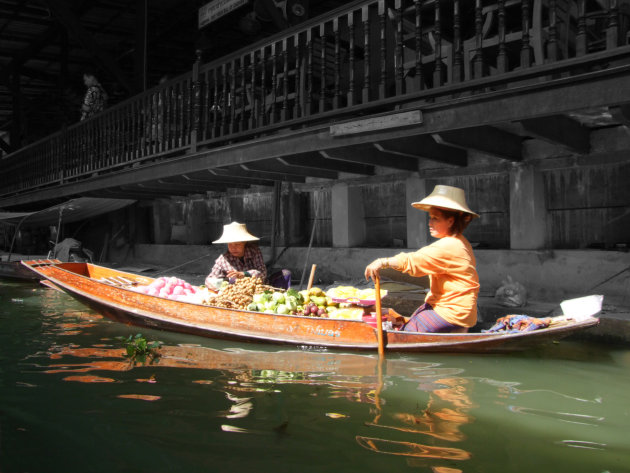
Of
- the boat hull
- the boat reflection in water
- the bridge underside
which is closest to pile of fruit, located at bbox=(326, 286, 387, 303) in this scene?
the boat reflection in water

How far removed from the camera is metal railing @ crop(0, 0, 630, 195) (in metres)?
4.48

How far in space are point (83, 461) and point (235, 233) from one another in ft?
13.2

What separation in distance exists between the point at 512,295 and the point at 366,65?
10.1 feet

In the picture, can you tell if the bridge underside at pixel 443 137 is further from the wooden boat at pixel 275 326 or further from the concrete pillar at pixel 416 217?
the wooden boat at pixel 275 326

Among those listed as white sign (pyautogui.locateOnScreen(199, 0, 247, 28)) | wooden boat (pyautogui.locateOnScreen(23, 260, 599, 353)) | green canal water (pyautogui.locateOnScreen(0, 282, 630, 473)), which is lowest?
green canal water (pyautogui.locateOnScreen(0, 282, 630, 473))

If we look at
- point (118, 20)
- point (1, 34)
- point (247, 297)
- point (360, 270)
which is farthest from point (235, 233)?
point (1, 34)

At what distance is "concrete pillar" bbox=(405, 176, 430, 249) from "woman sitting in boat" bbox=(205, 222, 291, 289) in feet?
6.46

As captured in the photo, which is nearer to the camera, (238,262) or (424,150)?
(424,150)

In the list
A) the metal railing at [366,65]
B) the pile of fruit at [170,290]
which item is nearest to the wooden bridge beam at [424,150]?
the metal railing at [366,65]

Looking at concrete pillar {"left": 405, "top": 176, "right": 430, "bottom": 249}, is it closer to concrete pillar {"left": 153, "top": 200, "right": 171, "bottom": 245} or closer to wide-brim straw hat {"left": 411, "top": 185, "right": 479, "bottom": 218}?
wide-brim straw hat {"left": 411, "top": 185, "right": 479, "bottom": 218}

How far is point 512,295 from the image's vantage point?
5750mm

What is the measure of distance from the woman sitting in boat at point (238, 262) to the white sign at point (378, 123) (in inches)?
70.1

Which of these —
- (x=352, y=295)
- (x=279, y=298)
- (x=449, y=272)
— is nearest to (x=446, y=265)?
(x=449, y=272)

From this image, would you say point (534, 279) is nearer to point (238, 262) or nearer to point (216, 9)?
point (238, 262)
